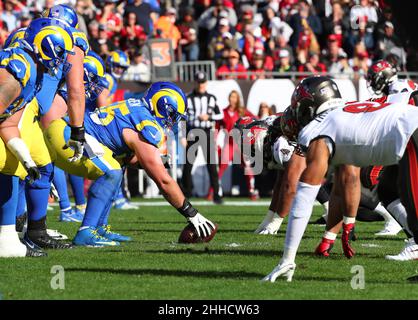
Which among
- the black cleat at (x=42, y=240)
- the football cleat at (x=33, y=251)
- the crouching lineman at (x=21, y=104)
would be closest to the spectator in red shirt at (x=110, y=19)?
the black cleat at (x=42, y=240)

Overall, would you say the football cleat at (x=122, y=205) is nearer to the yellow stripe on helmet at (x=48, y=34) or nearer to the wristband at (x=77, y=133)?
the wristband at (x=77, y=133)

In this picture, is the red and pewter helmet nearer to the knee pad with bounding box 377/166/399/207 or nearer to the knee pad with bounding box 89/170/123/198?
the knee pad with bounding box 377/166/399/207

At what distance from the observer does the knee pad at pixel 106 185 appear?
834 centimetres

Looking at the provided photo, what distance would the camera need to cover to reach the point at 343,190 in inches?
301

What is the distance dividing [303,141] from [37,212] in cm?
293

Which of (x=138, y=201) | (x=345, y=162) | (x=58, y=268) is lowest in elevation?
(x=138, y=201)

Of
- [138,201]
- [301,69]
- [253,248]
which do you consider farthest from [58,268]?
[301,69]

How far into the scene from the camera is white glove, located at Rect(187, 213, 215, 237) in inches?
331

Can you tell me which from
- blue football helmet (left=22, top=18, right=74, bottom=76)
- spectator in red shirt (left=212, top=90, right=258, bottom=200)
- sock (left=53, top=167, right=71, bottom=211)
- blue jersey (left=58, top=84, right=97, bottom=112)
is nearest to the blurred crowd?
spectator in red shirt (left=212, top=90, right=258, bottom=200)

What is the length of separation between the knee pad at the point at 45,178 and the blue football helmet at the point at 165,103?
46.0 inches

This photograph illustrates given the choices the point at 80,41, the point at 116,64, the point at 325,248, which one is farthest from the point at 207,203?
the point at 325,248

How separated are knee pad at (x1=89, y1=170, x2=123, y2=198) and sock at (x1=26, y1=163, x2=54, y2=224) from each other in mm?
409
